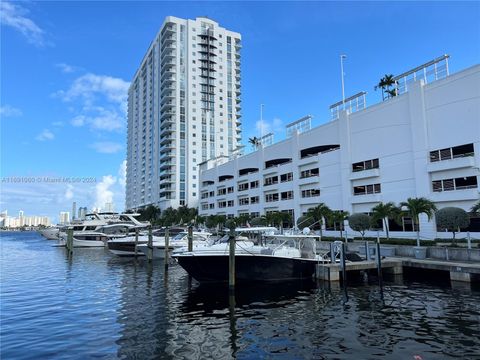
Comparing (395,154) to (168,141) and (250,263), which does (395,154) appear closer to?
(250,263)

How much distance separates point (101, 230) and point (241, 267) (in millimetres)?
47614

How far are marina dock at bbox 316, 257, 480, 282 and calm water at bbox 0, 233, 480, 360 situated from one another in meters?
1.24

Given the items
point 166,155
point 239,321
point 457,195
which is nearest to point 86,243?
point 239,321

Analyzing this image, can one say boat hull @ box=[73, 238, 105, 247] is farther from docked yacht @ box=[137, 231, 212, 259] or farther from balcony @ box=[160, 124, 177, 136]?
balcony @ box=[160, 124, 177, 136]

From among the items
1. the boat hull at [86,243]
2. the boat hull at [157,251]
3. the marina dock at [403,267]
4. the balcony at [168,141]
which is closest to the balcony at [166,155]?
the balcony at [168,141]

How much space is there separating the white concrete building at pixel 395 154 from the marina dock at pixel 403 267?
14.3 meters

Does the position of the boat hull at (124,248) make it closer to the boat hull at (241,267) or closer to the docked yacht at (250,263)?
the docked yacht at (250,263)

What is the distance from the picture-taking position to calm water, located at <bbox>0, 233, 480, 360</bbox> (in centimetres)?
1210

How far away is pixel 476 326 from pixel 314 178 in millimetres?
42858

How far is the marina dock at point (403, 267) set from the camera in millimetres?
21847

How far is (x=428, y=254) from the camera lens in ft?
87.2

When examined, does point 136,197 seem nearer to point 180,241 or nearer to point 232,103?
point 232,103

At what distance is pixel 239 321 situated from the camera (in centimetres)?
1570

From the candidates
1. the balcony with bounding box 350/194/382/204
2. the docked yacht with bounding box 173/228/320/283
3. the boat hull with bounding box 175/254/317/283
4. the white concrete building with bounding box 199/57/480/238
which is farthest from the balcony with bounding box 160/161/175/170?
the boat hull with bounding box 175/254/317/283
